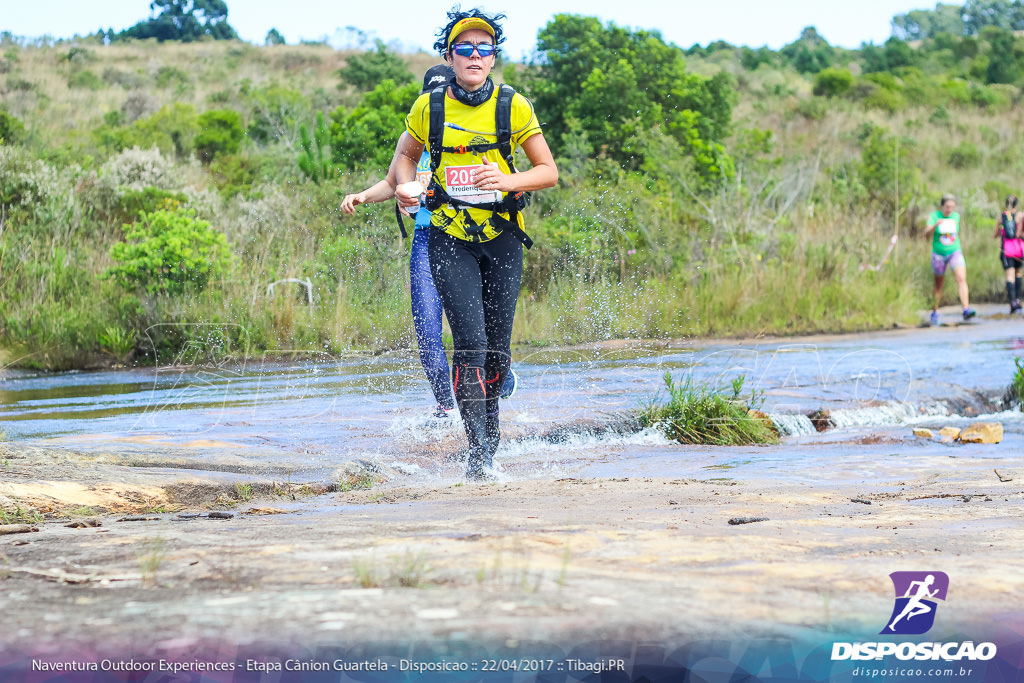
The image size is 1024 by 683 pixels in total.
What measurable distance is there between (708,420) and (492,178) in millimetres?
3003

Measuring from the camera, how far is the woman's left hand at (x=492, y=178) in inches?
197

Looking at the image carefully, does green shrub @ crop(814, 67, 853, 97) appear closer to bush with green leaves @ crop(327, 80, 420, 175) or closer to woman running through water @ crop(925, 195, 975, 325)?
woman running through water @ crop(925, 195, 975, 325)

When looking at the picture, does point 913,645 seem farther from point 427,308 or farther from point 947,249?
point 947,249

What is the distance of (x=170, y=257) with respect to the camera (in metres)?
11.8

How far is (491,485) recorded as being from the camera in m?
5.17

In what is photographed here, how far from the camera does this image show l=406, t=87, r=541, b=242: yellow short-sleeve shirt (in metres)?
5.22

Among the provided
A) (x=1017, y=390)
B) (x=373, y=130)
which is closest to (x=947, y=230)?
(x=1017, y=390)

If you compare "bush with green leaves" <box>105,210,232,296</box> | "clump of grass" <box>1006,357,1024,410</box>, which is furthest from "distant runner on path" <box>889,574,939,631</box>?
"bush with green leaves" <box>105,210,232,296</box>

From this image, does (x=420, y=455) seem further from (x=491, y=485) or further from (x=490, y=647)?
(x=490, y=647)

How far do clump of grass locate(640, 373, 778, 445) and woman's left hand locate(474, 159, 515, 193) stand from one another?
110 inches

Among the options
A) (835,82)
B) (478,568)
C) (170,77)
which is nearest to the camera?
(478,568)

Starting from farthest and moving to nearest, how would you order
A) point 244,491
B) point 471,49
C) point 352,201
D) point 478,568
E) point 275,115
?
point 275,115 < point 352,201 < point 471,49 < point 244,491 < point 478,568

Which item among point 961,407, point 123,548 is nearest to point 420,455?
point 123,548

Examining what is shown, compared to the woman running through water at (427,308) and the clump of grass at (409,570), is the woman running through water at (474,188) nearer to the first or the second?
the woman running through water at (427,308)
